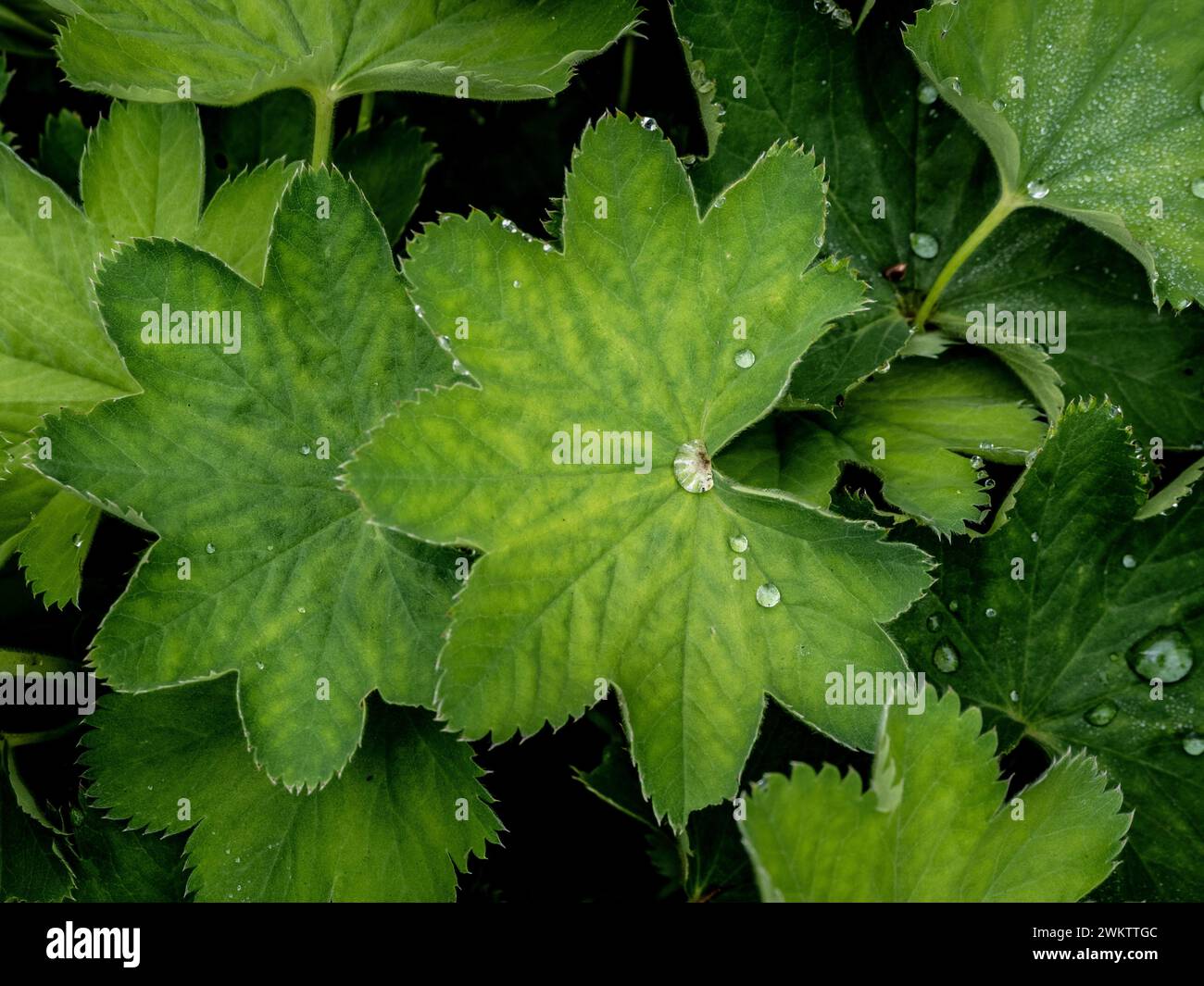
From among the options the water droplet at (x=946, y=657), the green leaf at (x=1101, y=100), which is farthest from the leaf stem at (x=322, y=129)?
the water droplet at (x=946, y=657)

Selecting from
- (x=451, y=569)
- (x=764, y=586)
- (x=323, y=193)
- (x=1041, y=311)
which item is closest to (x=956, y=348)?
(x=1041, y=311)

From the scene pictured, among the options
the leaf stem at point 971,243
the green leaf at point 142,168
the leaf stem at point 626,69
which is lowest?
the leaf stem at point 971,243

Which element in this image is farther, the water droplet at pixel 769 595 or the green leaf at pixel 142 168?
the green leaf at pixel 142 168

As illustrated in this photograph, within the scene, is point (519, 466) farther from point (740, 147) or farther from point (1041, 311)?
point (1041, 311)

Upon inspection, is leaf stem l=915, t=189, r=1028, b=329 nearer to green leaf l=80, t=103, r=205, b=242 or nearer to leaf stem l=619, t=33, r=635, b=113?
leaf stem l=619, t=33, r=635, b=113

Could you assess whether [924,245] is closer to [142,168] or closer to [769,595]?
[769,595]

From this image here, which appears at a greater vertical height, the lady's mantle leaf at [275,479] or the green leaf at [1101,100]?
the green leaf at [1101,100]

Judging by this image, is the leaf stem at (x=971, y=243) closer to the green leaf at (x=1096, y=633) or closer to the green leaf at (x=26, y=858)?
the green leaf at (x=1096, y=633)
